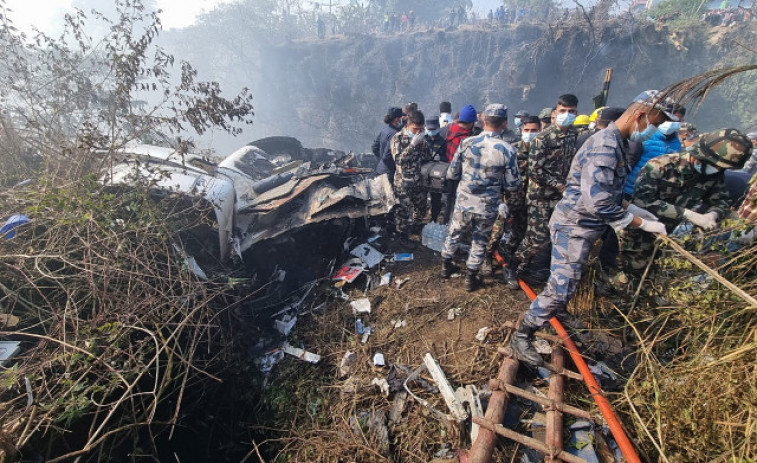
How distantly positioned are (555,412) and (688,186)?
2312 mm

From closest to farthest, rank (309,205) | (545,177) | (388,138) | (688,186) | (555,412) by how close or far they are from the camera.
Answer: (555,412) → (688,186) → (545,177) → (309,205) → (388,138)

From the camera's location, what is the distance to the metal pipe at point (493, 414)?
72.5 inches

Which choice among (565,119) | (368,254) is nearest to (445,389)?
(368,254)

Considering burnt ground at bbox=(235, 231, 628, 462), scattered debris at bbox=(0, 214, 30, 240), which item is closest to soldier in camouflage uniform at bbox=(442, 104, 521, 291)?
burnt ground at bbox=(235, 231, 628, 462)

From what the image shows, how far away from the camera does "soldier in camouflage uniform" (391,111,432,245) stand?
183 inches

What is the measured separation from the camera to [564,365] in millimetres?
2479

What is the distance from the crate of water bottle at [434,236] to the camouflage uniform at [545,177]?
118 centimetres

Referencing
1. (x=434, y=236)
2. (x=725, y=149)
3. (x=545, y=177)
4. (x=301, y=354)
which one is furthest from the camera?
(x=434, y=236)

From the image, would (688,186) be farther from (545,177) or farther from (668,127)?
(545,177)

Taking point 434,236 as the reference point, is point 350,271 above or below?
below

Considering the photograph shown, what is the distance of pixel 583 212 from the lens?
241 cm

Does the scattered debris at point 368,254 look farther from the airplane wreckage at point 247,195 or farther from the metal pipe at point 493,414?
the metal pipe at point 493,414

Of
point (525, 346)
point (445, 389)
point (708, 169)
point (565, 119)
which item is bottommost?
point (445, 389)

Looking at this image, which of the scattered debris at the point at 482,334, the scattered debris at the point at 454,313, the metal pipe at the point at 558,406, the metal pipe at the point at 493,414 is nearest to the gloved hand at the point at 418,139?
the scattered debris at the point at 454,313
